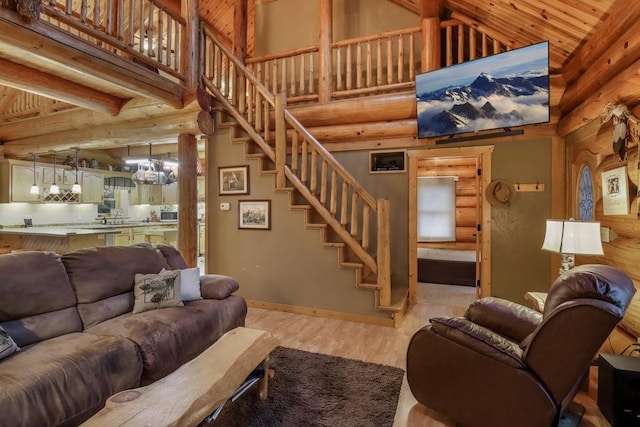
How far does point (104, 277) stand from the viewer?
2592 mm

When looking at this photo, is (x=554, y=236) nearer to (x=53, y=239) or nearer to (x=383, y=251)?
(x=383, y=251)

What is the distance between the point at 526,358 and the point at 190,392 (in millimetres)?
1693

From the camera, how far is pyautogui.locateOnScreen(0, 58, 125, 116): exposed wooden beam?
11.6ft

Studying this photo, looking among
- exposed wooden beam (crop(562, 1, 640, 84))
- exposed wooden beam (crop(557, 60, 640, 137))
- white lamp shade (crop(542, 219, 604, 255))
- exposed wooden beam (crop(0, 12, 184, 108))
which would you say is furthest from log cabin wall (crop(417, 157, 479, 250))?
exposed wooden beam (crop(0, 12, 184, 108))

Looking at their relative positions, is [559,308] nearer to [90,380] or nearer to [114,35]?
[90,380]

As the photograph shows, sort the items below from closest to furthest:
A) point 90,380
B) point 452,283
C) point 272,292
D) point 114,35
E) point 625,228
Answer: point 90,380
point 625,228
point 114,35
point 272,292
point 452,283

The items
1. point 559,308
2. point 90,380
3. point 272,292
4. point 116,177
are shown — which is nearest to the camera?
point 559,308

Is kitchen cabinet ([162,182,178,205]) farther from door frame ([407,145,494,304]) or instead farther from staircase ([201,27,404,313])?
door frame ([407,145,494,304])

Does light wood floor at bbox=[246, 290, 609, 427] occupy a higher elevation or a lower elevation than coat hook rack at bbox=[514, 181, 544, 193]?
lower

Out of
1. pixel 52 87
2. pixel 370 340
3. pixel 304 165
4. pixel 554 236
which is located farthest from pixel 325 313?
pixel 52 87

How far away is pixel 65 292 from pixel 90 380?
2.83 feet

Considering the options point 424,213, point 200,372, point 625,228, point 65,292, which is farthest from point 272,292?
point 424,213

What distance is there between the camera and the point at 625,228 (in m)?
2.59

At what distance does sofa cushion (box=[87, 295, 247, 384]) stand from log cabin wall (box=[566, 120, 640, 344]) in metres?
3.33
